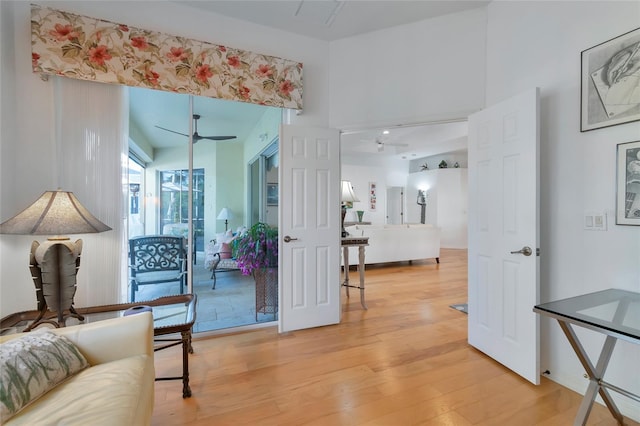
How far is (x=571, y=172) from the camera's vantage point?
78.5 inches

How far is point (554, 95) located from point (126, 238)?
358 cm

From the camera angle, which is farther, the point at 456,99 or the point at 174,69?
the point at 456,99

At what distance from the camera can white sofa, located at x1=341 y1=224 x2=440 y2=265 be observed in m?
5.71

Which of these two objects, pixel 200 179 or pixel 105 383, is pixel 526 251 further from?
pixel 200 179

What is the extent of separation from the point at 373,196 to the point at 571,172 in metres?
7.94

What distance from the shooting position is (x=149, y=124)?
275 cm

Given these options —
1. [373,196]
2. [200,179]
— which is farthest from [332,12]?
[373,196]

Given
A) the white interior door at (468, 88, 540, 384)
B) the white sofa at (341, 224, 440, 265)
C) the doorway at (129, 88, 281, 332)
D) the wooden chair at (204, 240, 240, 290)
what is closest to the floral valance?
the doorway at (129, 88, 281, 332)

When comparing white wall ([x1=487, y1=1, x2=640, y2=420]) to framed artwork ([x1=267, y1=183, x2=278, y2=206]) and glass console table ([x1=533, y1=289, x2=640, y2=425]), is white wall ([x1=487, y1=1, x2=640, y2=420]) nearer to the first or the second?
glass console table ([x1=533, y1=289, x2=640, y2=425])

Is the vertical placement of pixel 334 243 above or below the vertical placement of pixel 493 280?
above

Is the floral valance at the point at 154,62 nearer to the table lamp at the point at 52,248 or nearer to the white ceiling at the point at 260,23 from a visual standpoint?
the white ceiling at the point at 260,23

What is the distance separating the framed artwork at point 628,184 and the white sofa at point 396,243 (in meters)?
3.97

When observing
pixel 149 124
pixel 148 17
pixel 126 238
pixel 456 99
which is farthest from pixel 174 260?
pixel 456 99

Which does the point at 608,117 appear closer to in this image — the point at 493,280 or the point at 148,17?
the point at 493,280
